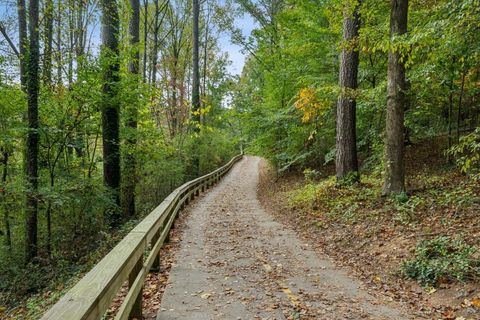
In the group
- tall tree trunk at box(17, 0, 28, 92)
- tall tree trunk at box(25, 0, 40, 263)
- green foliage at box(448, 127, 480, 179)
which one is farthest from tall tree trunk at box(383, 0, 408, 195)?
tall tree trunk at box(17, 0, 28, 92)

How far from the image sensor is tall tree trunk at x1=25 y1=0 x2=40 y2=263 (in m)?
8.85

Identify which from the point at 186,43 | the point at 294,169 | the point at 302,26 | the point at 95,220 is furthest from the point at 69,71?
the point at 186,43

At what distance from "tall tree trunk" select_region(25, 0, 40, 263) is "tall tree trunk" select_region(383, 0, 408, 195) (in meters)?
8.55

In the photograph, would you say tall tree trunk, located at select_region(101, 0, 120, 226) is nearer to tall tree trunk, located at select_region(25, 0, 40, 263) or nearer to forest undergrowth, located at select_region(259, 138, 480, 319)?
tall tree trunk, located at select_region(25, 0, 40, 263)

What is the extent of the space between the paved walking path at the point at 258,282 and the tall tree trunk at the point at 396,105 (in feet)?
8.76

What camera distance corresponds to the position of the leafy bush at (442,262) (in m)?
4.69

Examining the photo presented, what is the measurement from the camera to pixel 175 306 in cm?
420

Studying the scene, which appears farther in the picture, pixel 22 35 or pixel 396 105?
pixel 22 35

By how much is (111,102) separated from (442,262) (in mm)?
9047

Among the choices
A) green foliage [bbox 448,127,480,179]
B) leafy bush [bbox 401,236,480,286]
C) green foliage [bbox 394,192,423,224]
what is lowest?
leafy bush [bbox 401,236,480,286]

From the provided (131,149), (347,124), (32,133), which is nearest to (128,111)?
(131,149)

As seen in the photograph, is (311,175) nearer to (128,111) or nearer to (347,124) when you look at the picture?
(347,124)

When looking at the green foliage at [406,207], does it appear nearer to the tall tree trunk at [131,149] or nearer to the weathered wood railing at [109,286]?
the weathered wood railing at [109,286]

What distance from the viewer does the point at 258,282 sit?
16.7 feet
